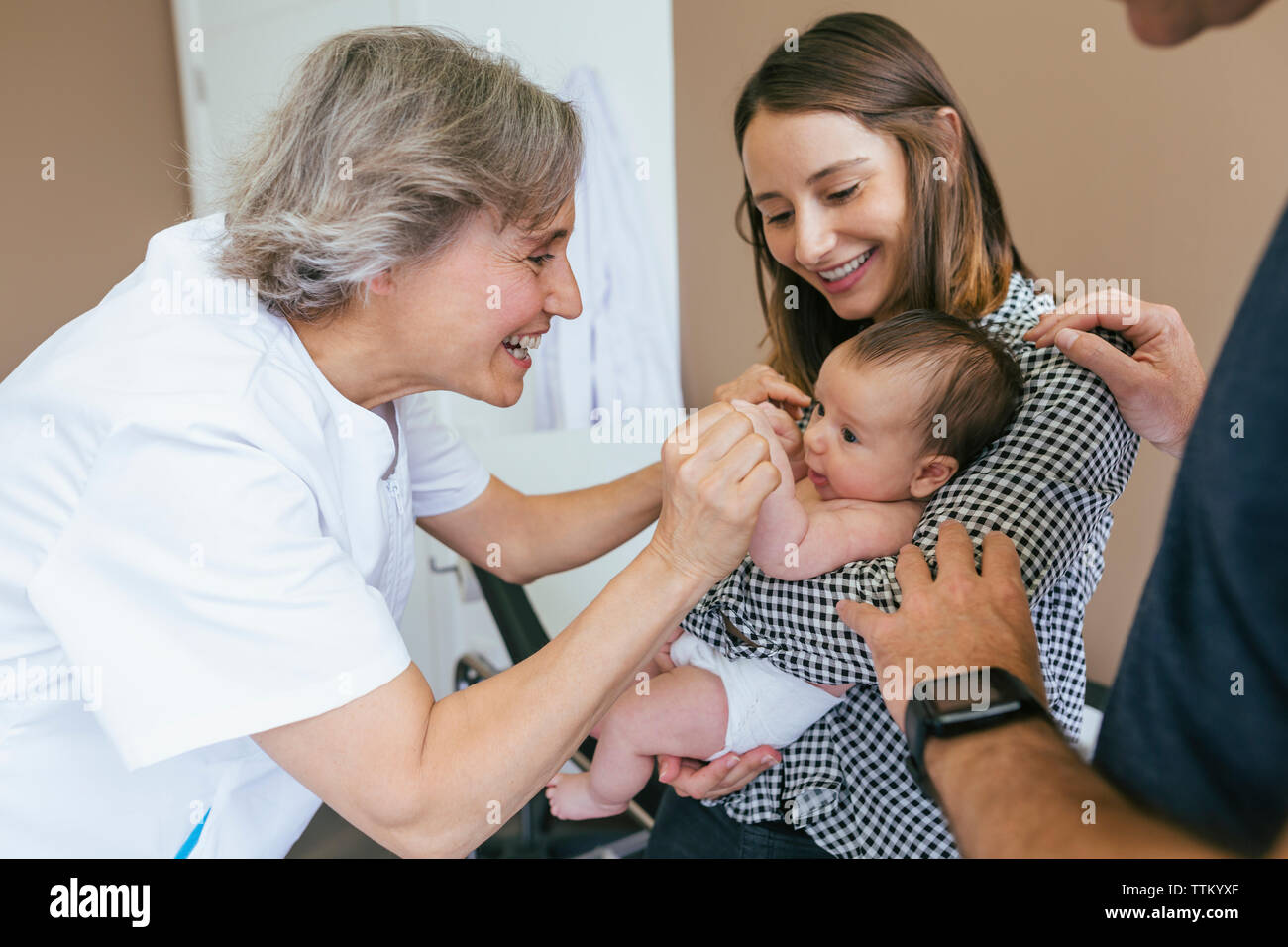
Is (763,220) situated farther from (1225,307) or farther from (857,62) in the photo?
(1225,307)

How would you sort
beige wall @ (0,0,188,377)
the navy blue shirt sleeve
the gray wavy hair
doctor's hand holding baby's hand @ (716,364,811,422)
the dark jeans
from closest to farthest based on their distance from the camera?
1. the navy blue shirt sleeve
2. the gray wavy hair
3. the dark jeans
4. doctor's hand holding baby's hand @ (716,364,811,422)
5. beige wall @ (0,0,188,377)

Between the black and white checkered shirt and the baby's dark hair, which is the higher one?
the baby's dark hair

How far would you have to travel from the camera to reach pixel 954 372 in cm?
102

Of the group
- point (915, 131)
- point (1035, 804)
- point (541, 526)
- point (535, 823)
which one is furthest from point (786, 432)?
point (535, 823)

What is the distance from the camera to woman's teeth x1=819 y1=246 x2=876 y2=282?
114 cm

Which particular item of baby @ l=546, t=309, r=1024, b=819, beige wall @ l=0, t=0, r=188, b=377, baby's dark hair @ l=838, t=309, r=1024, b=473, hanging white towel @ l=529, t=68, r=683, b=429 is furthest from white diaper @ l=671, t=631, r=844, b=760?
beige wall @ l=0, t=0, r=188, b=377

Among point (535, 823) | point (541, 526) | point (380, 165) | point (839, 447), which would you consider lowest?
point (535, 823)

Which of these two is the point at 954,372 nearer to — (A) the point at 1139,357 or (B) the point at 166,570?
(A) the point at 1139,357

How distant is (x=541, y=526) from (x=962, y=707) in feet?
3.00

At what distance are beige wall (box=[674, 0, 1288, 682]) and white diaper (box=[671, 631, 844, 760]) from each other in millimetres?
788

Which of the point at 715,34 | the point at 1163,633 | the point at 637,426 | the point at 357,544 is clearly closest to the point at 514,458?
the point at 637,426

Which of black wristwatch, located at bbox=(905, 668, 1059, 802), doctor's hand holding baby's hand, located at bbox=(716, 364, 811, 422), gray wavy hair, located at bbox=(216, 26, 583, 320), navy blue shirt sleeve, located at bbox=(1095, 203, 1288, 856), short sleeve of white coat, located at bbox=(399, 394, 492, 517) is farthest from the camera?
short sleeve of white coat, located at bbox=(399, 394, 492, 517)

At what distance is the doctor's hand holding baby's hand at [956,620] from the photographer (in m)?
0.76

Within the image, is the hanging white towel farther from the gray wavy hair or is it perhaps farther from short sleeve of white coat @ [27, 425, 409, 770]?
short sleeve of white coat @ [27, 425, 409, 770]
